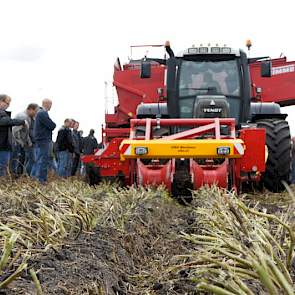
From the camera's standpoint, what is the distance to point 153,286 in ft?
9.62

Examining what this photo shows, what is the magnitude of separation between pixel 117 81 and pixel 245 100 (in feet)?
18.6

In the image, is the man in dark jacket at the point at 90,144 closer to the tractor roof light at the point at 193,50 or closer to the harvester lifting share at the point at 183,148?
the tractor roof light at the point at 193,50

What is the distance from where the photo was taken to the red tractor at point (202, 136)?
7.57m

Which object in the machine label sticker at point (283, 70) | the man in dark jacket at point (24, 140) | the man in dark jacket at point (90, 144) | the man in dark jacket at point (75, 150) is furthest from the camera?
the man in dark jacket at point (90, 144)

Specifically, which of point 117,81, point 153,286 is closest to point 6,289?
point 153,286

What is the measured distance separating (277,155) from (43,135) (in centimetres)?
357

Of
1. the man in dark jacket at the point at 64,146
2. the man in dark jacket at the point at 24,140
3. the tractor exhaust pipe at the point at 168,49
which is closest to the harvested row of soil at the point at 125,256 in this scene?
the tractor exhaust pipe at the point at 168,49

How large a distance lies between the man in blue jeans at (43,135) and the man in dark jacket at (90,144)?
20.5 ft

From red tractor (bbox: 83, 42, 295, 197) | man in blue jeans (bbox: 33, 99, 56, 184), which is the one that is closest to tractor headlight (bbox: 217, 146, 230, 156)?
red tractor (bbox: 83, 42, 295, 197)

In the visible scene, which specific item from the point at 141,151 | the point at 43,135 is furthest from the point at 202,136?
the point at 43,135

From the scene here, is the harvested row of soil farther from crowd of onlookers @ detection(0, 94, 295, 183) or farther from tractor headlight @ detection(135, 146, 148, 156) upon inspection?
crowd of onlookers @ detection(0, 94, 295, 183)

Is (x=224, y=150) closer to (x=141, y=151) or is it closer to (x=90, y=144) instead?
(x=141, y=151)

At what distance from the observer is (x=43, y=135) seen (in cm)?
941

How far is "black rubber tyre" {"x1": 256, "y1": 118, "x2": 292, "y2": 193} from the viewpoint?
8656 mm
